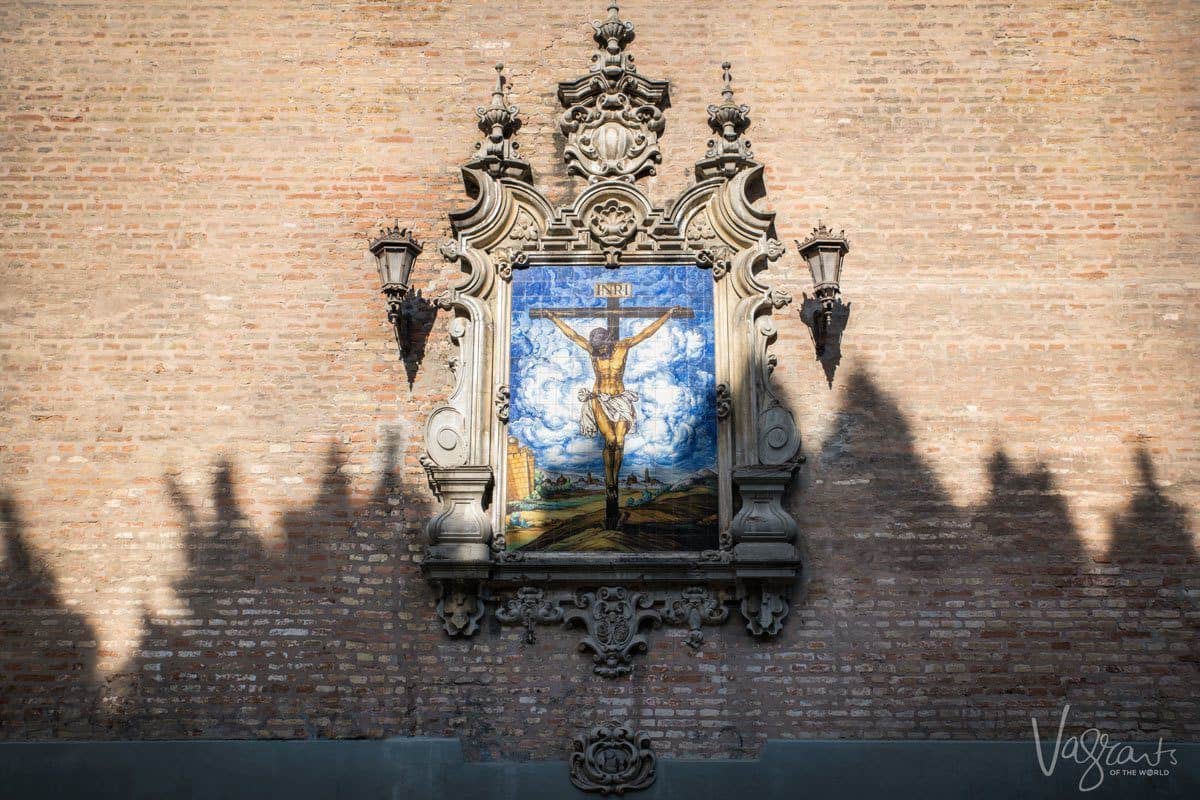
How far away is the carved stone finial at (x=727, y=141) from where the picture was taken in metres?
9.02

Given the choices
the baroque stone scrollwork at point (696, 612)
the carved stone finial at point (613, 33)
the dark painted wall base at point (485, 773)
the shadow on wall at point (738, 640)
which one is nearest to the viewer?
the dark painted wall base at point (485, 773)

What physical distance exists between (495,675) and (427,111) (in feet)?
14.7

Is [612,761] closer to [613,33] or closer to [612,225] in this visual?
[612,225]

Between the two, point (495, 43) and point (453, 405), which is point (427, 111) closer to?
point (495, 43)

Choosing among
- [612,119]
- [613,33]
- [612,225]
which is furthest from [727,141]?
[613,33]

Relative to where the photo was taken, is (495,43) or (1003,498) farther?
(495,43)

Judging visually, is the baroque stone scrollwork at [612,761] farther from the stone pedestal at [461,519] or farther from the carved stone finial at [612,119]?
the carved stone finial at [612,119]

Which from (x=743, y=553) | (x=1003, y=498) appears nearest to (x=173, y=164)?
(x=743, y=553)

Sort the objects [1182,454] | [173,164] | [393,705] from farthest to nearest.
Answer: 1. [173,164]
2. [1182,454]
3. [393,705]

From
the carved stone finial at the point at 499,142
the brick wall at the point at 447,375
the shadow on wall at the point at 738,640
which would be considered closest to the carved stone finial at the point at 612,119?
the brick wall at the point at 447,375

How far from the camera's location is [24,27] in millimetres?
9555

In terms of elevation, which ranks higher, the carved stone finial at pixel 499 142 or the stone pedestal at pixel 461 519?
the carved stone finial at pixel 499 142

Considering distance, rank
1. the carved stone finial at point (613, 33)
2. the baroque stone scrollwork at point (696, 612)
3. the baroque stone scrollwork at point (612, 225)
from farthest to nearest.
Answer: the carved stone finial at point (613, 33), the baroque stone scrollwork at point (612, 225), the baroque stone scrollwork at point (696, 612)

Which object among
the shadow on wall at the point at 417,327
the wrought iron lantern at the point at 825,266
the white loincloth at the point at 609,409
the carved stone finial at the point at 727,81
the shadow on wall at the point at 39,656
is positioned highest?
the carved stone finial at the point at 727,81
